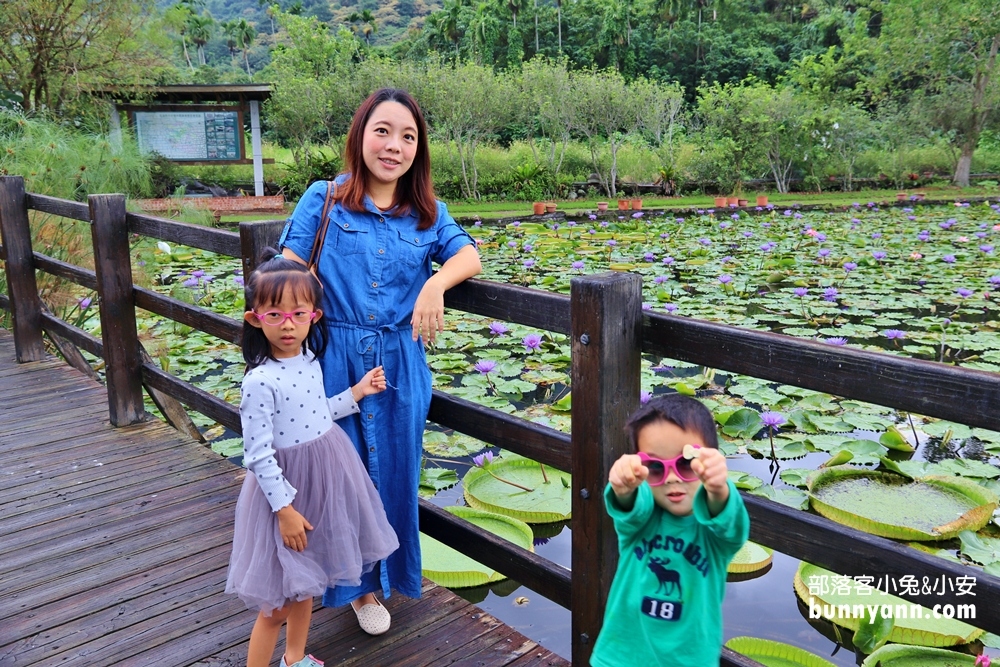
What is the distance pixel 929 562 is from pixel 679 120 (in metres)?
22.8

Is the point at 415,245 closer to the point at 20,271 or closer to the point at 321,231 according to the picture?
the point at 321,231

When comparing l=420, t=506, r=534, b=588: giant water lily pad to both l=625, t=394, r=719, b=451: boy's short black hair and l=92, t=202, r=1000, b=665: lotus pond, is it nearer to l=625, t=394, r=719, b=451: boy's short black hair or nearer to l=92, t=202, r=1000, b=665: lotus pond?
l=92, t=202, r=1000, b=665: lotus pond

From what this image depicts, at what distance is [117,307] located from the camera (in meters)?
3.12

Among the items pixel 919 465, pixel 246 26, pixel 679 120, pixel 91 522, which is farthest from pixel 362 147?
pixel 246 26

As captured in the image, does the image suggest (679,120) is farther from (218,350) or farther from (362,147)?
(362,147)

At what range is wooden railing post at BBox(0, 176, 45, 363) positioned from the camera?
394 centimetres

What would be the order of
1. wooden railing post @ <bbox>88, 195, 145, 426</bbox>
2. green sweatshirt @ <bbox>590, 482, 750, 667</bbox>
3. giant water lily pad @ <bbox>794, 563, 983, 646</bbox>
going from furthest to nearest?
wooden railing post @ <bbox>88, 195, 145, 426</bbox>, giant water lily pad @ <bbox>794, 563, 983, 646</bbox>, green sweatshirt @ <bbox>590, 482, 750, 667</bbox>

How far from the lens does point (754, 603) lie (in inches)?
90.2

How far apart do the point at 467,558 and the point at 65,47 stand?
11.7 m

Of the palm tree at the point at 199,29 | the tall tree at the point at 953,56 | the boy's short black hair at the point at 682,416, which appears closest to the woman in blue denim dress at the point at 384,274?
the boy's short black hair at the point at 682,416

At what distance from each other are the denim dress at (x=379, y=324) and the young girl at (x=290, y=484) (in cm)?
9

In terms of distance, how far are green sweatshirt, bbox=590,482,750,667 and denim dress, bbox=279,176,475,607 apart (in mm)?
746

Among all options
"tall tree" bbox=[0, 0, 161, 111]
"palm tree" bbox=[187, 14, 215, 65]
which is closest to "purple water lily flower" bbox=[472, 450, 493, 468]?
"tall tree" bbox=[0, 0, 161, 111]

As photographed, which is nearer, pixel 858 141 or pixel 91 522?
pixel 91 522
